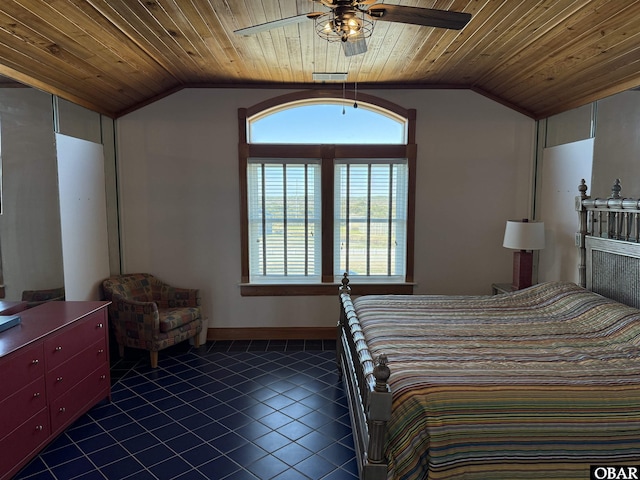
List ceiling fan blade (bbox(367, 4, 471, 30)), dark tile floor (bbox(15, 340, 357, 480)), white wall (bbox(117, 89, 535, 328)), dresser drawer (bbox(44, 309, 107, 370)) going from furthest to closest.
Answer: white wall (bbox(117, 89, 535, 328)), dresser drawer (bbox(44, 309, 107, 370)), dark tile floor (bbox(15, 340, 357, 480)), ceiling fan blade (bbox(367, 4, 471, 30))

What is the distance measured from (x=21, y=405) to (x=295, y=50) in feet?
10.1

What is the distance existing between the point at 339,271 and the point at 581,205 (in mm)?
2408

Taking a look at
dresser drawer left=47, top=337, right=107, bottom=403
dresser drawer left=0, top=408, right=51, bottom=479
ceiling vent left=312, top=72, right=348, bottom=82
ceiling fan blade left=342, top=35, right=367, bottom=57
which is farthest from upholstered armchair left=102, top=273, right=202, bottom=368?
ceiling fan blade left=342, top=35, right=367, bottom=57

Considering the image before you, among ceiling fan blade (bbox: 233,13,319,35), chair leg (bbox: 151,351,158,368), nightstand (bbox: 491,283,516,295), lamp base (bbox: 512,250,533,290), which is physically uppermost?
ceiling fan blade (bbox: 233,13,319,35)

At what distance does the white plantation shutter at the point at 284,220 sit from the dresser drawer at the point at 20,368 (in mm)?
2390

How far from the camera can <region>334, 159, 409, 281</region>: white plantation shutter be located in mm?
4617

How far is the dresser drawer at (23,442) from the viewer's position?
7.40 feet

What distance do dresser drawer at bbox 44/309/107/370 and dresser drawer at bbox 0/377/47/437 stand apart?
16 cm

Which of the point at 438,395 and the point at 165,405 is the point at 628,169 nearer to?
the point at 438,395

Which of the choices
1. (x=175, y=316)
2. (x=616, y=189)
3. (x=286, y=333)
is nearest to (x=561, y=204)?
(x=616, y=189)

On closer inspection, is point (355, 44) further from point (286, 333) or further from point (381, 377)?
point (286, 333)

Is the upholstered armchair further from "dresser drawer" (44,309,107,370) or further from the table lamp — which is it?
the table lamp

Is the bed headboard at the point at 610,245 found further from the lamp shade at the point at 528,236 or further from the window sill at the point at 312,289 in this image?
the window sill at the point at 312,289

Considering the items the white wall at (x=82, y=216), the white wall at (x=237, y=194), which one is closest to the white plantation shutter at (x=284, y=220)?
the white wall at (x=237, y=194)
